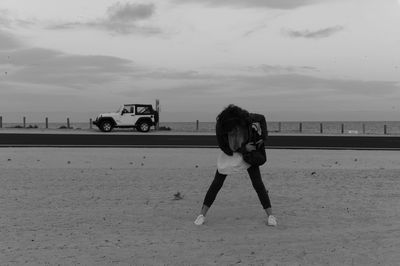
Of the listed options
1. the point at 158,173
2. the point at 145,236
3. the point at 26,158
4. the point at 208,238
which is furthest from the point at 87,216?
the point at 26,158

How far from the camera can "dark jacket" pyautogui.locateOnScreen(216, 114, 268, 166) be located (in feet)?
21.1

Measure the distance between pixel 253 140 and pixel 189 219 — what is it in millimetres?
1382

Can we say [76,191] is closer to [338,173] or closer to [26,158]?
[338,173]

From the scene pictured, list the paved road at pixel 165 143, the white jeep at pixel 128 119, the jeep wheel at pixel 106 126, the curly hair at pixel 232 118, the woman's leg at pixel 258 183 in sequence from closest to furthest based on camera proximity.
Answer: the curly hair at pixel 232 118 < the woman's leg at pixel 258 183 < the paved road at pixel 165 143 < the jeep wheel at pixel 106 126 < the white jeep at pixel 128 119

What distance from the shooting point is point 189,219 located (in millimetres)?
7012

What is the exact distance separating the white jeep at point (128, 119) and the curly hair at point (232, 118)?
29429mm

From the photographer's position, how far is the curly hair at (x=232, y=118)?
6.38 metres

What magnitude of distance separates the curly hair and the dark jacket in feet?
0.15

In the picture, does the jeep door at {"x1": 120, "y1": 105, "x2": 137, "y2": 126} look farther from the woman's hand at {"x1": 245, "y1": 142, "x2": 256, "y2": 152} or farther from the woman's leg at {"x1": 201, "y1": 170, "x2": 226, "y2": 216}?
the woman's hand at {"x1": 245, "y1": 142, "x2": 256, "y2": 152}

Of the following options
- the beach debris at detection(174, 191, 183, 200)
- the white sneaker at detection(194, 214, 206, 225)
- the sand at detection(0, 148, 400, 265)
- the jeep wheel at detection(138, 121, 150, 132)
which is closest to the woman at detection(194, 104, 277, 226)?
the white sneaker at detection(194, 214, 206, 225)

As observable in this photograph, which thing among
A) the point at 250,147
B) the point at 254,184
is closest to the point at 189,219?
the point at 254,184

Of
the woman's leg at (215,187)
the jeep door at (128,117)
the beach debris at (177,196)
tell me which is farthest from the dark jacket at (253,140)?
the jeep door at (128,117)

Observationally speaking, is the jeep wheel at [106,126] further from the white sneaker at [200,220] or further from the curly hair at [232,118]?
the curly hair at [232,118]

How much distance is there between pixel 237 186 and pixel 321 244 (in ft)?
12.4
